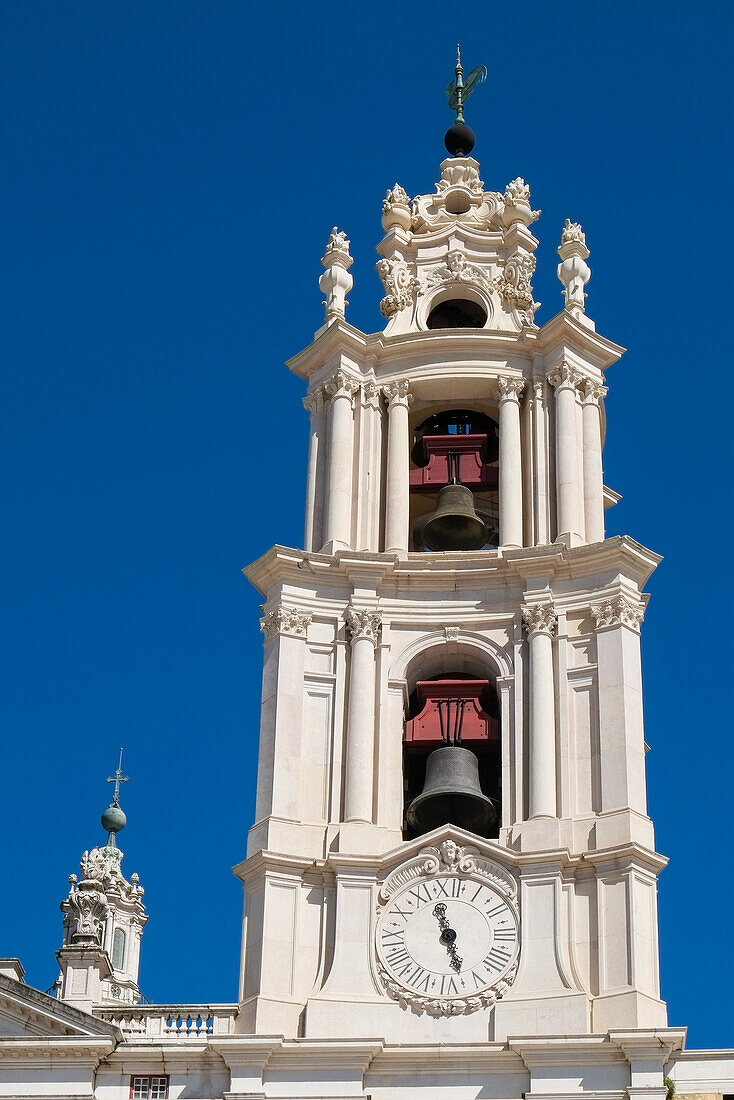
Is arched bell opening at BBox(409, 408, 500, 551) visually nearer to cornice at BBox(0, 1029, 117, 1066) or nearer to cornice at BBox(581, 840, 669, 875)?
cornice at BBox(581, 840, 669, 875)

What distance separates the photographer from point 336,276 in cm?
5241

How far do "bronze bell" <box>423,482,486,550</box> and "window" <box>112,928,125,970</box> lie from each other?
4249 cm

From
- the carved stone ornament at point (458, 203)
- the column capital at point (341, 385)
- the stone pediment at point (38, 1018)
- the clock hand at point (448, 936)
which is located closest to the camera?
the stone pediment at point (38, 1018)

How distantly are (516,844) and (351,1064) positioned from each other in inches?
208

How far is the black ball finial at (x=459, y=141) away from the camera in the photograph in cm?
5743

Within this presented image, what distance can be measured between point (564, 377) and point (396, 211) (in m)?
6.90

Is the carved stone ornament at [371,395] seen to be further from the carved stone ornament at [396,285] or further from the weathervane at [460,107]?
the weathervane at [460,107]

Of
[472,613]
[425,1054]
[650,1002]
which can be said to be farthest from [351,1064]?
[472,613]

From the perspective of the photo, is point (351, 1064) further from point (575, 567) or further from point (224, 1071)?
point (575, 567)

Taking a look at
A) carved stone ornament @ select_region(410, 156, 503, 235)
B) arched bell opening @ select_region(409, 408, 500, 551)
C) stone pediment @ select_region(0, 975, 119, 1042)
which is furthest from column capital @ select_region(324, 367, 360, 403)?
stone pediment @ select_region(0, 975, 119, 1042)

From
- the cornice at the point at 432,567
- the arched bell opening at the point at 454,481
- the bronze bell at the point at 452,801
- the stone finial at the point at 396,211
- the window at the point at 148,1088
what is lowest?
the window at the point at 148,1088

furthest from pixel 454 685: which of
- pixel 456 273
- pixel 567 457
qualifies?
pixel 456 273

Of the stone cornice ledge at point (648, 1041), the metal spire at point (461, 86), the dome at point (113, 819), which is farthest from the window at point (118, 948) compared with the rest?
the stone cornice ledge at point (648, 1041)

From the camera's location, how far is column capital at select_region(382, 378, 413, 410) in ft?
164
